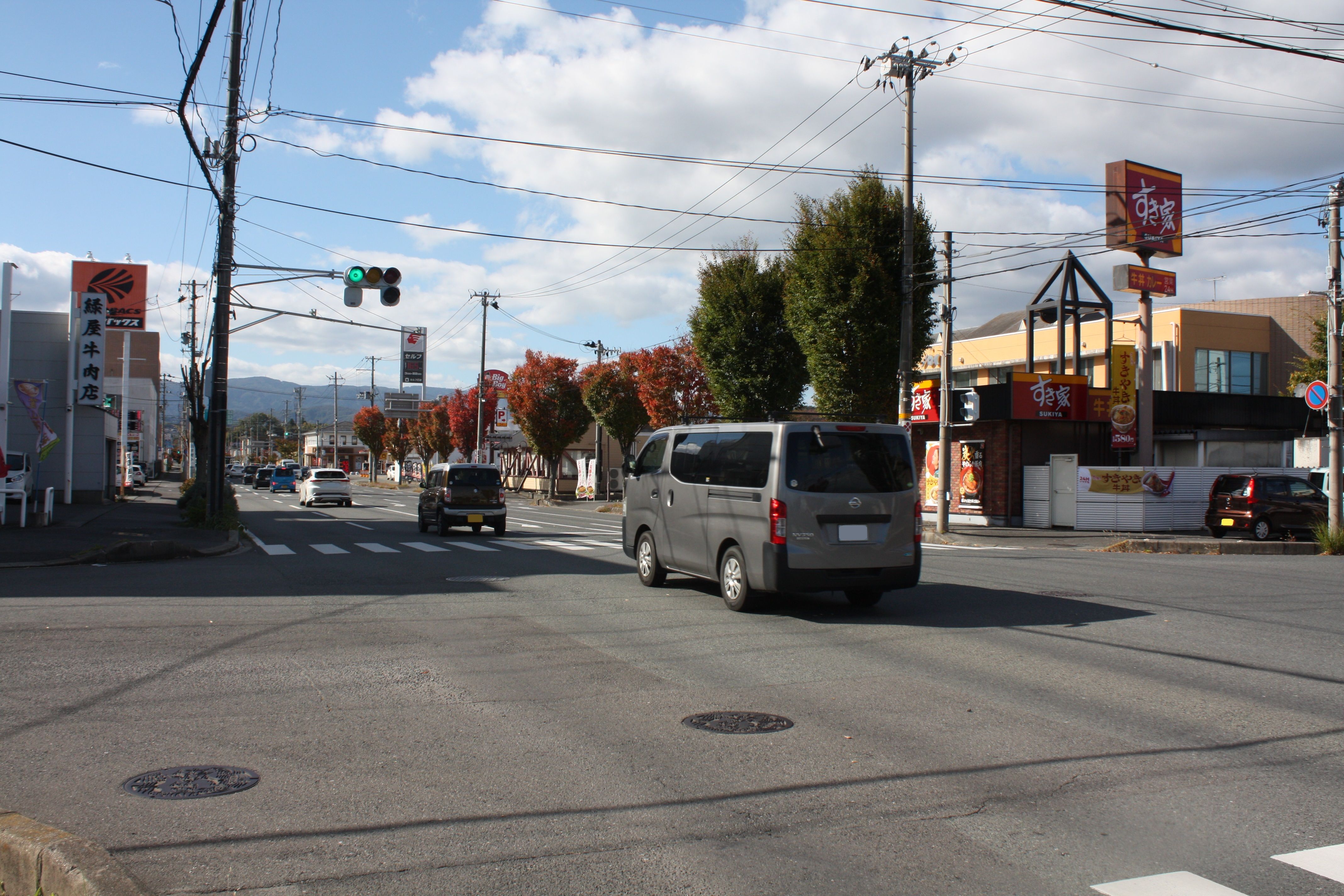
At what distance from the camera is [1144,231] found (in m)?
31.4

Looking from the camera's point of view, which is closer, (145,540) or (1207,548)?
(145,540)

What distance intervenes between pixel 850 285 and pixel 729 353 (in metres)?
6.75

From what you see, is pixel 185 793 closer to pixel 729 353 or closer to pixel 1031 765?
pixel 1031 765

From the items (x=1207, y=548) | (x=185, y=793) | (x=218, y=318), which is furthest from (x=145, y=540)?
(x=1207, y=548)

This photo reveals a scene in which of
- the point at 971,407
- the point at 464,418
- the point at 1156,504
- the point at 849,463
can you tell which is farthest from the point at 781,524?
the point at 464,418

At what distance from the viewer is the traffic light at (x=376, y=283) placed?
65.4ft

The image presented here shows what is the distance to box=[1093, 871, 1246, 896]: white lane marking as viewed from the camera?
3.94m

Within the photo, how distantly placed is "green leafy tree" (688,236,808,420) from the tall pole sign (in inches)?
414

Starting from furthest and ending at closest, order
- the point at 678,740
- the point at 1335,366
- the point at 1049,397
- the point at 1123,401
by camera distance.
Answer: the point at 1123,401
the point at 1049,397
the point at 1335,366
the point at 678,740

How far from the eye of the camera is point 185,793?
16.4 ft

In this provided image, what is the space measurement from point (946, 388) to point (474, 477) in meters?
12.3

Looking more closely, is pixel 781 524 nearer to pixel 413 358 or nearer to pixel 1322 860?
pixel 1322 860

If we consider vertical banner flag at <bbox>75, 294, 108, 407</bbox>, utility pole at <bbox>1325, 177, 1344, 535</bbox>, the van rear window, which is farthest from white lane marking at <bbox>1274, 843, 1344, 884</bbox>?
vertical banner flag at <bbox>75, 294, 108, 407</bbox>

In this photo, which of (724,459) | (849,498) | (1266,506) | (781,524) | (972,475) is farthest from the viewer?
(972,475)
